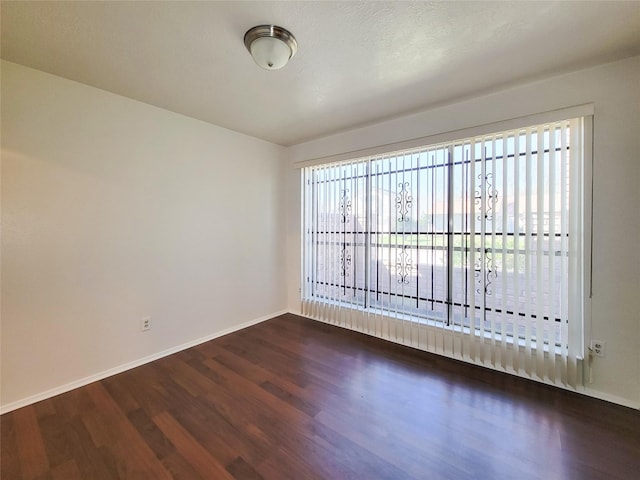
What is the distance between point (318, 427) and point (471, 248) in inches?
77.7

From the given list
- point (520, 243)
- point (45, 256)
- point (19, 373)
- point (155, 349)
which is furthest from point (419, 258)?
point (19, 373)

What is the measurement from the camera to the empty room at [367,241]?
60.3 inches

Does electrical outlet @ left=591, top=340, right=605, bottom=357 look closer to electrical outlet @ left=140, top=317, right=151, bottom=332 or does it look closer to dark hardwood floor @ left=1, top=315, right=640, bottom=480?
dark hardwood floor @ left=1, top=315, right=640, bottom=480

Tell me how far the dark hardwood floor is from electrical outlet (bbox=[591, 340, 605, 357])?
1.17 feet

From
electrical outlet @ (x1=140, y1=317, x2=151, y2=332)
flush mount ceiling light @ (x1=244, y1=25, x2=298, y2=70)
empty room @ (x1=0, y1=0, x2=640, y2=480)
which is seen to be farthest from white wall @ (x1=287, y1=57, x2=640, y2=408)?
electrical outlet @ (x1=140, y1=317, x2=151, y2=332)

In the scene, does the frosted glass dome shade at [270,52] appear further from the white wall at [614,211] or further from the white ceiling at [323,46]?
the white wall at [614,211]

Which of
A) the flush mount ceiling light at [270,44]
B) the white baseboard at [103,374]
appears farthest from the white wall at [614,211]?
the white baseboard at [103,374]

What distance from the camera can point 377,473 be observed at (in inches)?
55.7

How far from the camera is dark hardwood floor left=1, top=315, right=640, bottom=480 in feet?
4.75

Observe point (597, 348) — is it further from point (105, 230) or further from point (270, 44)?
point (105, 230)

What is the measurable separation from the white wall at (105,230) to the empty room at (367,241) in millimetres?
16

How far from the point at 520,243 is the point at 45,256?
3815 millimetres

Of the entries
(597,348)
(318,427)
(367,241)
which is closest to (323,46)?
(367,241)

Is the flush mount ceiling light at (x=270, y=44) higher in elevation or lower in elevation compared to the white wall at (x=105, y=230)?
higher
